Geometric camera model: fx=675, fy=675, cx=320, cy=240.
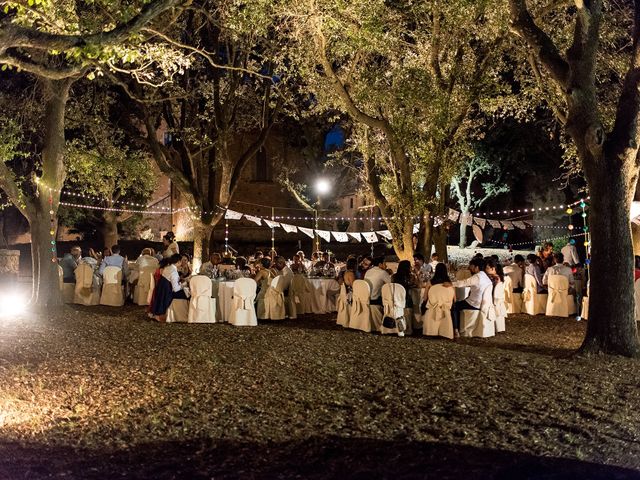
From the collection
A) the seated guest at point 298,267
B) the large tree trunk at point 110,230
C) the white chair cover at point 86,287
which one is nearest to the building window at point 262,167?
the large tree trunk at point 110,230

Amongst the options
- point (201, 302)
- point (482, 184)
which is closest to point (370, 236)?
point (482, 184)

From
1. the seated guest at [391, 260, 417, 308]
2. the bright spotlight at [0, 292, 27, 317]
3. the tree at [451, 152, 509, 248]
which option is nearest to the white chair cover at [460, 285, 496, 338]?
the seated guest at [391, 260, 417, 308]

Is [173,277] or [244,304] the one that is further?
[173,277]

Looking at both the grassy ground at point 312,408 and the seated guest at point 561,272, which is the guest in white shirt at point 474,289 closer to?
the grassy ground at point 312,408

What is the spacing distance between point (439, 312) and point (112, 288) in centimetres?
851

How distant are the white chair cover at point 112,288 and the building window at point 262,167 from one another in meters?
20.3

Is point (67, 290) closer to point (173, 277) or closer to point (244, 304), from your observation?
point (173, 277)

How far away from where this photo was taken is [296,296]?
14484 millimetres

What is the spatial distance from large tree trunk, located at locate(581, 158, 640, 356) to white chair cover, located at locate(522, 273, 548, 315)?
18.6 feet

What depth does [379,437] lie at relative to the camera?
5727 mm

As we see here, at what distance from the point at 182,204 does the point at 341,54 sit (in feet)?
75.5

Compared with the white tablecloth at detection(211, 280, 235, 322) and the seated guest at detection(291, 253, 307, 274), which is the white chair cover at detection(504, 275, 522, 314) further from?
the white tablecloth at detection(211, 280, 235, 322)

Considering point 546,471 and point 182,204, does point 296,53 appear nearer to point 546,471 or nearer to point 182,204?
point 546,471

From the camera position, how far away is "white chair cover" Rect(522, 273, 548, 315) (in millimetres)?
15070
